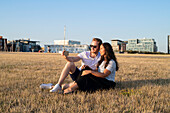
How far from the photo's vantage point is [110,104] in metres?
3.25

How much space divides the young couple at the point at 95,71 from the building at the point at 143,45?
145 m

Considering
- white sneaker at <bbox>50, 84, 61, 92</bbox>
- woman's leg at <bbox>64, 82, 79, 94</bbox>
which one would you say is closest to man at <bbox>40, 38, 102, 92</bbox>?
white sneaker at <bbox>50, 84, 61, 92</bbox>

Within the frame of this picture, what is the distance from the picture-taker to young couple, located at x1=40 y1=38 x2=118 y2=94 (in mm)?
4016

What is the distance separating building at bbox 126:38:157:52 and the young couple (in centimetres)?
14526

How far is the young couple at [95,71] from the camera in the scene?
4016 mm

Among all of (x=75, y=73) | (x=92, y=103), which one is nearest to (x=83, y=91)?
(x=75, y=73)

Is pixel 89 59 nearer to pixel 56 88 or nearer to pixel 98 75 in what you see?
pixel 98 75

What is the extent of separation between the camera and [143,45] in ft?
492

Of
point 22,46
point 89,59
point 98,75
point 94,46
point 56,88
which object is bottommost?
point 56,88

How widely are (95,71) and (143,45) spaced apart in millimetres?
155829

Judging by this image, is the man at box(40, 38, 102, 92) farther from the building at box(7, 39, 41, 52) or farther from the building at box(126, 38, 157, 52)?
the building at box(126, 38, 157, 52)

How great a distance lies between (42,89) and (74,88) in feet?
3.53

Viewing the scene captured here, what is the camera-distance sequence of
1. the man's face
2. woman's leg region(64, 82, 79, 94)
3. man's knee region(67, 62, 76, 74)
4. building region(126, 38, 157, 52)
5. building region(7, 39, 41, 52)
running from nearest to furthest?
woman's leg region(64, 82, 79, 94)
man's knee region(67, 62, 76, 74)
the man's face
building region(7, 39, 41, 52)
building region(126, 38, 157, 52)

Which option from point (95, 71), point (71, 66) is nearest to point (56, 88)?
point (71, 66)
